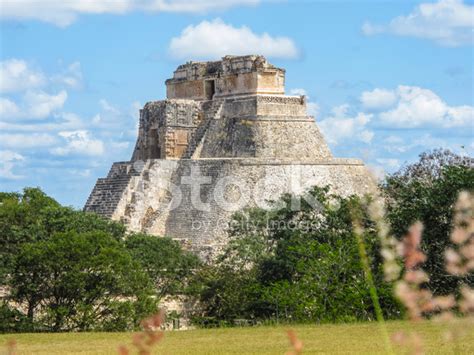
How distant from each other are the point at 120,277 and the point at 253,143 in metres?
11.9

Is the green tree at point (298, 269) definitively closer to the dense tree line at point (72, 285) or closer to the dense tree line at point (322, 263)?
the dense tree line at point (322, 263)

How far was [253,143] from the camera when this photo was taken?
33.8 metres

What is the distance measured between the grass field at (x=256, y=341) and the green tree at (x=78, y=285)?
1.90 m

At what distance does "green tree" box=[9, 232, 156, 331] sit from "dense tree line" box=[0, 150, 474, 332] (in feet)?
0.08

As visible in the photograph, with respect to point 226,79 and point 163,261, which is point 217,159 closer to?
point 226,79

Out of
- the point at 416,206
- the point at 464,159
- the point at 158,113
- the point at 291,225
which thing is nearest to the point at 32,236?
the point at 291,225

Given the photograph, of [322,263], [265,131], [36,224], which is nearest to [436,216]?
[322,263]

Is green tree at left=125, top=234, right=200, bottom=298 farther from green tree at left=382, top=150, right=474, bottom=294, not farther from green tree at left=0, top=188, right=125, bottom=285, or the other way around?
green tree at left=382, top=150, right=474, bottom=294

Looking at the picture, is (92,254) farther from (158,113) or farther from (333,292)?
(158,113)

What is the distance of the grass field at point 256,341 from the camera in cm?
1505

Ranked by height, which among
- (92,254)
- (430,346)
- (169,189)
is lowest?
(430,346)

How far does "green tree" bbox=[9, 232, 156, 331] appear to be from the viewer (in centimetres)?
2169

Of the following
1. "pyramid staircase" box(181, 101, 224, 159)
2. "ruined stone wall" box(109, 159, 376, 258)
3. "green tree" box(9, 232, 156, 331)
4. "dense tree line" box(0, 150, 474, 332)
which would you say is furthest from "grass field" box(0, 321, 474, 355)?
"pyramid staircase" box(181, 101, 224, 159)

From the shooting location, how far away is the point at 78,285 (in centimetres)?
2180
